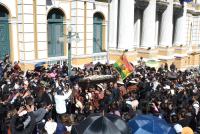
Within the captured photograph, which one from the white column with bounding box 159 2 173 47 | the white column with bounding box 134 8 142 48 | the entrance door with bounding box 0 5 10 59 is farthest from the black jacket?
the white column with bounding box 159 2 173 47

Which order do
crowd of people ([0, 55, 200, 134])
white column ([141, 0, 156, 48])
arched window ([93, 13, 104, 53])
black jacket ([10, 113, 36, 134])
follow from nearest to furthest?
black jacket ([10, 113, 36, 134]) < crowd of people ([0, 55, 200, 134]) < arched window ([93, 13, 104, 53]) < white column ([141, 0, 156, 48])

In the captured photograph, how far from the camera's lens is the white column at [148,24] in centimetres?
3531

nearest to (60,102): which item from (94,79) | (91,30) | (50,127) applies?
(50,127)

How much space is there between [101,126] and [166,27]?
111 ft

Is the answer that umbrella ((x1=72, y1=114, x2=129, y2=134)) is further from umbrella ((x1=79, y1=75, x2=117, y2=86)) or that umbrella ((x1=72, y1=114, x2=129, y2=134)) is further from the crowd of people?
umbrella ((x1=79, y1=75, x2=117, y2=86))

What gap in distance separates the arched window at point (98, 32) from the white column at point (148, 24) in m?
6.84

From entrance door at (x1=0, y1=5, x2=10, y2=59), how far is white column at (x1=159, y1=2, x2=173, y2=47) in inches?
892

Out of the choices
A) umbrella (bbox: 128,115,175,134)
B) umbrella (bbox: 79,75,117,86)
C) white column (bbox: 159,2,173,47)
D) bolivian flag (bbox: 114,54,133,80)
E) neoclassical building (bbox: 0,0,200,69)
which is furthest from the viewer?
white column (bbox: 159,2,173,47)

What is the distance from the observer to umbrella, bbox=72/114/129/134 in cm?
750

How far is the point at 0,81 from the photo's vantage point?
49.0 feet

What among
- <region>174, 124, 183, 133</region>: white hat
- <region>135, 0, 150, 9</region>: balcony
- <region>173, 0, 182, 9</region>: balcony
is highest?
<region>173, 0, 182, 9</region>: balcony

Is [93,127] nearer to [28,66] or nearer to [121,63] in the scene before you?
[121,63]

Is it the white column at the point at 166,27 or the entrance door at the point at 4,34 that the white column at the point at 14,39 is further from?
the white column at the point at 166,27

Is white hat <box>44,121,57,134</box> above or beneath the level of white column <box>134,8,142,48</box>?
beneath
